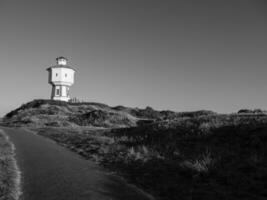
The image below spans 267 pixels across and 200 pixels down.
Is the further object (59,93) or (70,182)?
(59,93)

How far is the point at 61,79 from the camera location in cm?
5891

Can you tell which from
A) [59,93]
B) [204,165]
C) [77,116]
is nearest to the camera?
[204,165]

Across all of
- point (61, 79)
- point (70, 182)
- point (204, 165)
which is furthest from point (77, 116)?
point (204, 165)

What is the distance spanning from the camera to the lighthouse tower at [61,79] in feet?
194

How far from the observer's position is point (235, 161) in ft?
25.6

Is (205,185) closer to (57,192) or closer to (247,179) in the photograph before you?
(247,179)

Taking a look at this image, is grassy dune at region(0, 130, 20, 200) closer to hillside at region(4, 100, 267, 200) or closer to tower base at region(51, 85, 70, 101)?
hillside at region(4, 100, 267, 200)

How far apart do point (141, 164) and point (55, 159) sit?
3648 millimetres

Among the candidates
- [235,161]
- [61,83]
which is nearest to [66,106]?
[61,83]

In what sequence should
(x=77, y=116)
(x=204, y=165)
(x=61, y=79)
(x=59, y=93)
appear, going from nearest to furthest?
1. (x=204, y=165)
2. (x=77, y=116)
3. (x=61, y=79)
4. (x=59, y=93)

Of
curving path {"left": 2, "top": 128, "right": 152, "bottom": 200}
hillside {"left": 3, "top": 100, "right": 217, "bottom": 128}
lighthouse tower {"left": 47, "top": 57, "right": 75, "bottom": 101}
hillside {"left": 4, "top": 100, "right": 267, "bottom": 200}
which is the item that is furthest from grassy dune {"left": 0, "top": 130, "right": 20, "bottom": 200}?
lighthouse tower {"left": 47, "top": 57, "right": 75, "bottom": 101}

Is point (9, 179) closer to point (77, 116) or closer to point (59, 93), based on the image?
point (77, 116)

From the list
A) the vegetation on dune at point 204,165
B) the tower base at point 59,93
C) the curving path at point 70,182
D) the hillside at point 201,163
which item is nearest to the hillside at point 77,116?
the tower base at point 59,93

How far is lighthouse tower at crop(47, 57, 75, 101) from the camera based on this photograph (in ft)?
194
